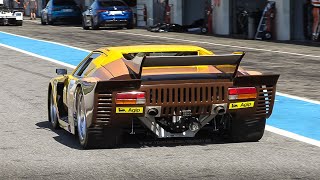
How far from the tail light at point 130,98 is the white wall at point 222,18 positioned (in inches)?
1181

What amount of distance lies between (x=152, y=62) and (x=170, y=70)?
422 mm

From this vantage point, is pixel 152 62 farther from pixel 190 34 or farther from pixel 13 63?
pixel 190 34

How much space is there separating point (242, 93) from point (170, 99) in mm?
814

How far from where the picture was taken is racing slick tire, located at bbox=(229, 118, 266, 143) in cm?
1009

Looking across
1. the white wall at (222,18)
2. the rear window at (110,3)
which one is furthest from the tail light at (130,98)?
the rear window at (110,3)

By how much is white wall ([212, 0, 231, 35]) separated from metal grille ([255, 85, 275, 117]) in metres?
29.3

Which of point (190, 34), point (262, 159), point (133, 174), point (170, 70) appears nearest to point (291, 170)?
point (262, 159)

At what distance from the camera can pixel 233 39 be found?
35438 mm

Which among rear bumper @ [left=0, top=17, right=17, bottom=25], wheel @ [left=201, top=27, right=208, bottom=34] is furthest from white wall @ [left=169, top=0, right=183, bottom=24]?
rear bumper @ [left=0, top=17, right=17, bottom=25]

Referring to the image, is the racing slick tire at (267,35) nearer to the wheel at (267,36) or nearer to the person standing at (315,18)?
the wheel at (267,36)

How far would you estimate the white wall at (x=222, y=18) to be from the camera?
39.2 m

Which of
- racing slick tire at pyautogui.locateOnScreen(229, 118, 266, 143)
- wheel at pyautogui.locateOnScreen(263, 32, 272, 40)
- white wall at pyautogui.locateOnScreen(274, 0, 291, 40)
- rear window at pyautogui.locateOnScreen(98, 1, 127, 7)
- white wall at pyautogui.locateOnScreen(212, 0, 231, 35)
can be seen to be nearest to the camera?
racing slick tire at pyautogui.locateOnScreen(229, 118, 266, 143)

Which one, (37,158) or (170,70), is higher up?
(170,70)

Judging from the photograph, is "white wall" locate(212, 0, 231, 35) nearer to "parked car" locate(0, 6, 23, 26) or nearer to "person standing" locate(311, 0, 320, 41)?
"person standing" locate(311, 0, 320, 41)
